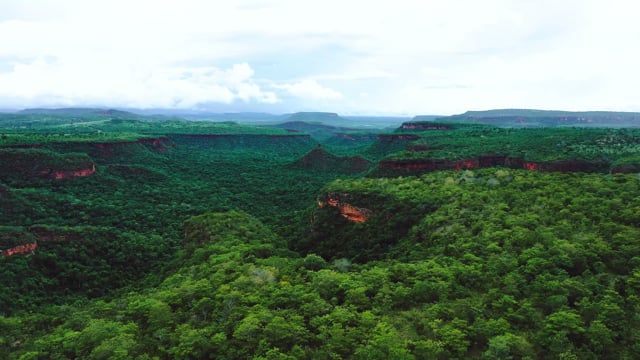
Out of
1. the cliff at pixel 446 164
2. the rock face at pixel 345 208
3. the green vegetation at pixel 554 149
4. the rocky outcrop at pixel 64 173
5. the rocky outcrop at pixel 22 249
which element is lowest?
the rocky outcrop at pixel 22 249

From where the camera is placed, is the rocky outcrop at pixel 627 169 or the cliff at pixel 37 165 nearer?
the rocky outcrop at pixel 627 169

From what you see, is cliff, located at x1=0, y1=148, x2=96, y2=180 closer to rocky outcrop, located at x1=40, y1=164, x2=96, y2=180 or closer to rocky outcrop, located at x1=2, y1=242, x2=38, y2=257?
rocky outcrop, located at x1=40, y1=164, x2=96, y2=180

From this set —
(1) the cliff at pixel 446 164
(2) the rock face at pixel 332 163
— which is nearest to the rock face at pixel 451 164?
(1) the cliff at pixel 446 164

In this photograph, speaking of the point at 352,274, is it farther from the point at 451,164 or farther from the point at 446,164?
the point at 451,164

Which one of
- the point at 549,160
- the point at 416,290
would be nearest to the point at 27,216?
the point at 416,290

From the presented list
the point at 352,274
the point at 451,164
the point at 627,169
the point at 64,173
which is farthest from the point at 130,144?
the point at 627,169

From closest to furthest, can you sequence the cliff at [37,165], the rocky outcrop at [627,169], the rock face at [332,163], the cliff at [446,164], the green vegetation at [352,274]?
1. the green vegetation at [352,274]
2. the rocky outcrop at [627,169]
3. the cliff at [446,164]
4. the cliff at [37,165]
5. the rock face at [332,163]

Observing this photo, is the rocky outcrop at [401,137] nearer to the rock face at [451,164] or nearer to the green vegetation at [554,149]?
the green vegetation at [554,149]
